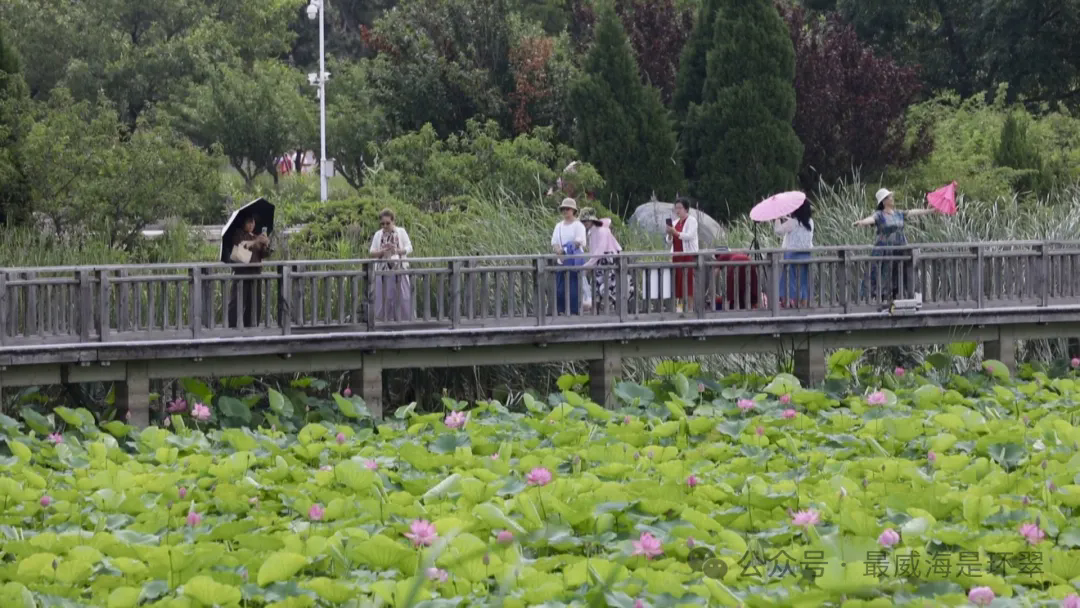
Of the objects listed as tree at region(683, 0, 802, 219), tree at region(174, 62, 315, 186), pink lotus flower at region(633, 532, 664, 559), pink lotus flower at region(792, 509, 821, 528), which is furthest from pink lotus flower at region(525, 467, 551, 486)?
tree at region(174, 62, 315, 186)

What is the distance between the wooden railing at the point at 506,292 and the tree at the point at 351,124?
2041 cm

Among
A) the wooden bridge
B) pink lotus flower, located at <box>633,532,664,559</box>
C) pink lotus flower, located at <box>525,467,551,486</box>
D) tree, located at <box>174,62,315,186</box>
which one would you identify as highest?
tree, located at <box>174,62,315,186</box>

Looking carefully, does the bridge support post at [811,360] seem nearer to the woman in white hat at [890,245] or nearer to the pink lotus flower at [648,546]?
the woman in white hat at [890,245]

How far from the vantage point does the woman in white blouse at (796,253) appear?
17609mm

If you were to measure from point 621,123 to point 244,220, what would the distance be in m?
11.8

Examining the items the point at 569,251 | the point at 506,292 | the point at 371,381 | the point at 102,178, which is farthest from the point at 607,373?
the point at 102,178

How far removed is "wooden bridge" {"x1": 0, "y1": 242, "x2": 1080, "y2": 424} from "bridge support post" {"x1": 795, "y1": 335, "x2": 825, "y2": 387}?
0.01 m

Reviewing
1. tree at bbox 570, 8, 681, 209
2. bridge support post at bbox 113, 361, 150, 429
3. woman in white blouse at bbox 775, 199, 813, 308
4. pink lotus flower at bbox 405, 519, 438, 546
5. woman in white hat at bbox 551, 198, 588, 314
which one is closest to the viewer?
pink lotus flower at bbox 405, 519, 438, 546

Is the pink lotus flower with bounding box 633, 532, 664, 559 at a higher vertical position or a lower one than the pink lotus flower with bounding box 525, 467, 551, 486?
lower

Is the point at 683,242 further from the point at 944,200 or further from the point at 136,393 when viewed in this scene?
the point at 136,393

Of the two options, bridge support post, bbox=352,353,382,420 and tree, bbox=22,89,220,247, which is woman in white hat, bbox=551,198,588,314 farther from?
tree, bbox=22,89,220,247

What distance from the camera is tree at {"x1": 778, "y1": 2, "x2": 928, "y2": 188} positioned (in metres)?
28.9

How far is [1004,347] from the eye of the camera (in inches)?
738

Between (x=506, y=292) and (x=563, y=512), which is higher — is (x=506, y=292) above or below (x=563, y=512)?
above
